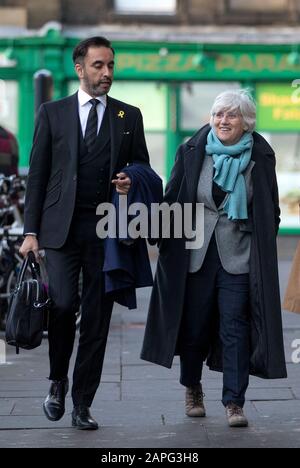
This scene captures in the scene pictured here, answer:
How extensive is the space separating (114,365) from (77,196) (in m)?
2.79

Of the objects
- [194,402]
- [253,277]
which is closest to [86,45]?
[253,277]

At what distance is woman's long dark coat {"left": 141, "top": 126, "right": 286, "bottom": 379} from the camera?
6.73 meters

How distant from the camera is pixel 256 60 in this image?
74.2ft

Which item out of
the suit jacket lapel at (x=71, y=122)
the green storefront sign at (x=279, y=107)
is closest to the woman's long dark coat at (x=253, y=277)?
the suit jacket lapel at (x=71, y=122)

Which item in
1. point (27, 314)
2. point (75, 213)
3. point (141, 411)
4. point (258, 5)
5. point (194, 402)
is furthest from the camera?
point (258, 5)

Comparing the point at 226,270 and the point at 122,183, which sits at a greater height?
the point at 122,183

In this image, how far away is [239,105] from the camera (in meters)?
6.81

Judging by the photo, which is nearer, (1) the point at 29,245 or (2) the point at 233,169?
(1) the point at 29,245

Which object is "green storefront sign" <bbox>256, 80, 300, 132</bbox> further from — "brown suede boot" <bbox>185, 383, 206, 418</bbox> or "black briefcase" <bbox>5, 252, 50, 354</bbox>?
"black briefcase" <bbox>5, 252, 50, 354</bbox>

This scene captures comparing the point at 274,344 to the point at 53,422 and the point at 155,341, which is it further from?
the point at 53,422

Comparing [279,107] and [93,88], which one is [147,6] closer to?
[279,107]

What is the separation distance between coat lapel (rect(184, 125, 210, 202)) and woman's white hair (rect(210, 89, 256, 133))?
6.9 inches

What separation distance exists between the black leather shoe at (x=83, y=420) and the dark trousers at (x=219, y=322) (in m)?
0.65

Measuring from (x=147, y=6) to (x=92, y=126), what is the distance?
657 inches
